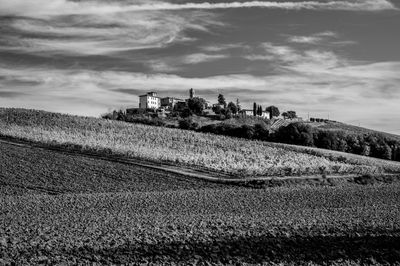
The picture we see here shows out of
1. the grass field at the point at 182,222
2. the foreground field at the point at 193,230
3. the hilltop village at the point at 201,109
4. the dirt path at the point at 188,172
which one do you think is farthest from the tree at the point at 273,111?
the foreground field at the point at 193,230

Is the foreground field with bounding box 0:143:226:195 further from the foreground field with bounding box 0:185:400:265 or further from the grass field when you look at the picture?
the foreground field with bounding box 0:185:400:265

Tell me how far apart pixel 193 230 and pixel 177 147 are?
3726 cm

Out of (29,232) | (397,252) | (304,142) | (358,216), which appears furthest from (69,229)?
(304,142)

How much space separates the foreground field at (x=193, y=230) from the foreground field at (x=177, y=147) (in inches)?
540

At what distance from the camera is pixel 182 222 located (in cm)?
1867

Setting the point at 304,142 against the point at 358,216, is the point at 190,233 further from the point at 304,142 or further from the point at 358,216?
the point at 304,142

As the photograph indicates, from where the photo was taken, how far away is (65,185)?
30.7m

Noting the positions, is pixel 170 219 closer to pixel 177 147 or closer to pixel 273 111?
pixel 177 147

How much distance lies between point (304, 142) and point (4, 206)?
63.6 metres

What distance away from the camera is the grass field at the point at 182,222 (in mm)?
13969

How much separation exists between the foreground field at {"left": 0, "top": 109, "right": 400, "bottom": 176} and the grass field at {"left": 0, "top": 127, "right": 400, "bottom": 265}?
24.2 ft

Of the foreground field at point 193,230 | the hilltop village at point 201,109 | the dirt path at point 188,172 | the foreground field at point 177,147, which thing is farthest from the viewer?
the hilltop village at point 201,109

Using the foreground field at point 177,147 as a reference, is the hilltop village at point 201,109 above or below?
above

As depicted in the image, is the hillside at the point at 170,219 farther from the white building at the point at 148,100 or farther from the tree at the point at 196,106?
the white building at the point at 148,100
